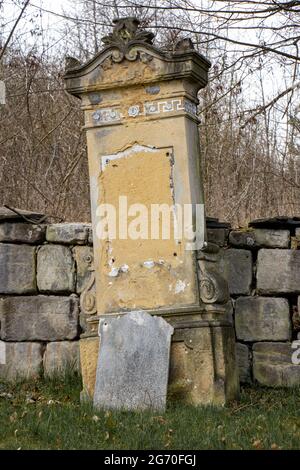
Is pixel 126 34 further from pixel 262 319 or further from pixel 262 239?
pixel 262 319

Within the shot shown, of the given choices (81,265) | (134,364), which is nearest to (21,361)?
(81,265)

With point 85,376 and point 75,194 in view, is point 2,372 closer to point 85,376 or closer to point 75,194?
point 85,376

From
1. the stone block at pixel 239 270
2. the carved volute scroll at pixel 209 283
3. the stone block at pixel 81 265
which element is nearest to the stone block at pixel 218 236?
the stone block at pixel 239 270

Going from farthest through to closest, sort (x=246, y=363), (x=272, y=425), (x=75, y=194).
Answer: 1. (x=75, y=194)
2. (x=246, y=363)
3. (x=272, y=425)

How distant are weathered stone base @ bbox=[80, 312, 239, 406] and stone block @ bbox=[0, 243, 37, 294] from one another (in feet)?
6.31

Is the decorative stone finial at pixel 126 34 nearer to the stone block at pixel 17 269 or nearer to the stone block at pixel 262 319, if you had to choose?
the stone block at pixel 17 269

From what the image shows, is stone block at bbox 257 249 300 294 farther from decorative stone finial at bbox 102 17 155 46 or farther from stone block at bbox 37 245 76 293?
decorative stone finial at bbox 102 17 155 46

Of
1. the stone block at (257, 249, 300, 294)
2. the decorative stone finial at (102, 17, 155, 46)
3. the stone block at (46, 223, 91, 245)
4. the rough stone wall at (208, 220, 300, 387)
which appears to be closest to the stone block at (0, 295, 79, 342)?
the stone block at (46, 223, 91, 245)

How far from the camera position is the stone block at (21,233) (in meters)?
8.24

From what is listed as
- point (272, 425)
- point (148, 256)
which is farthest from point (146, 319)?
point (272, 425)

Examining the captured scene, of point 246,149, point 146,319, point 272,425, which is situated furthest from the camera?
point 246,149

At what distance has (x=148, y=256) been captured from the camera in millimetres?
7051

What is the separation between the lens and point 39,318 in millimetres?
8148

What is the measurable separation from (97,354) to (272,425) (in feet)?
5.98
